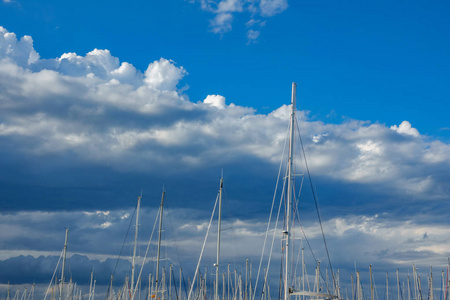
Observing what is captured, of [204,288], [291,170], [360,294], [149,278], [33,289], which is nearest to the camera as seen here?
[291,170]

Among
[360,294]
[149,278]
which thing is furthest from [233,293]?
[360,294]

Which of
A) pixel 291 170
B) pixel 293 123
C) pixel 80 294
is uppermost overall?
pixel 293 123

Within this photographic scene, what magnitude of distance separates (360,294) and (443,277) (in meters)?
13.4

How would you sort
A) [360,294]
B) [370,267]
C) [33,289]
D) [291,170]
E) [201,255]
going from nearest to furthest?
1. [291,170]
2. [201,255]
3. [370,267]
4. [360,294]
5. [33,289]

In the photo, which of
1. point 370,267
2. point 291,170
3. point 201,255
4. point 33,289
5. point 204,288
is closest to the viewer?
point 291,170

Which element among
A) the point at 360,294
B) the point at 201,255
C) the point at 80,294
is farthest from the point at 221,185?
the point at 80,294

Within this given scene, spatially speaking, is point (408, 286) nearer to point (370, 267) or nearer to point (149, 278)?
point (370, 267)

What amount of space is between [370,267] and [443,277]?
14.0 m

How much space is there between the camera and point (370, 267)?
283 feet

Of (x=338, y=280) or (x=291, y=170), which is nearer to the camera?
(x=291, y=170)

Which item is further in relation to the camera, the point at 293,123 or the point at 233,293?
the point at 233,293

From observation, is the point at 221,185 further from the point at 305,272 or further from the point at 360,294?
the point at 360,294

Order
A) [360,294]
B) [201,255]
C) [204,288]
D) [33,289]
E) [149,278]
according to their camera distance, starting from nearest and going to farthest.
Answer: [201,255] < [360,294] < [149,278] < [204,288] < [33,289]

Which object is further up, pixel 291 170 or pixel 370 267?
pixel 291 170
